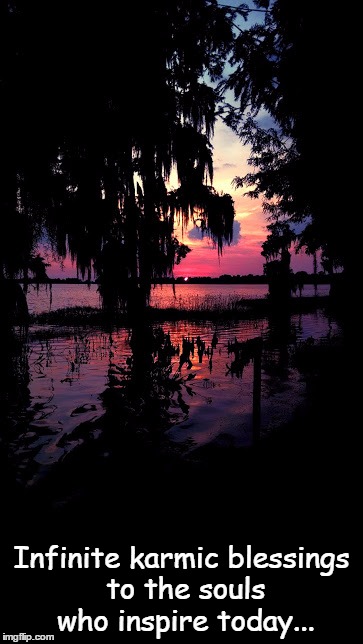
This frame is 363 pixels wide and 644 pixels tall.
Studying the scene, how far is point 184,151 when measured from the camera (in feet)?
32.9

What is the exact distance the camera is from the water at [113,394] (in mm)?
6449

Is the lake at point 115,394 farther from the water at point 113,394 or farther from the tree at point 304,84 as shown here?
the tree at point 304,84

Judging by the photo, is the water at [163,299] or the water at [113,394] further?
the water at [163,299]

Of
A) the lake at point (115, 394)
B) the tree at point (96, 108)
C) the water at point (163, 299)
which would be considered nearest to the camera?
the tree at point (96, 108)

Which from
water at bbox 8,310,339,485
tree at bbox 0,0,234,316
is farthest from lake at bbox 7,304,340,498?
tree at bbox 0,0,234,316

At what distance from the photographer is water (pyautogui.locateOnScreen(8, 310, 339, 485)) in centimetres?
645

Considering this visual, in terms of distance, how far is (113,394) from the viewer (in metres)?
9.37

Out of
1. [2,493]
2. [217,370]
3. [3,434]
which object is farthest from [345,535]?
[217,370]

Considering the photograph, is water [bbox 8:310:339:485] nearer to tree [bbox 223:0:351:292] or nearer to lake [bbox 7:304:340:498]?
lake [bbox 7:304:340:498]

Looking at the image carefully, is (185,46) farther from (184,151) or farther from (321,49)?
(184,151)

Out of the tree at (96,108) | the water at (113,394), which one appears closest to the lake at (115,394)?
the water at (113,394)

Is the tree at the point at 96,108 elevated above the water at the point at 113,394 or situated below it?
above

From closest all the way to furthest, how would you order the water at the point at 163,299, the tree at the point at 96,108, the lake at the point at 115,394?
1. the tree at the point at 96,108
2. the lake at the point at 115,394
3. the water at the point at 163,299

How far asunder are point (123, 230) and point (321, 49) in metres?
3.79
